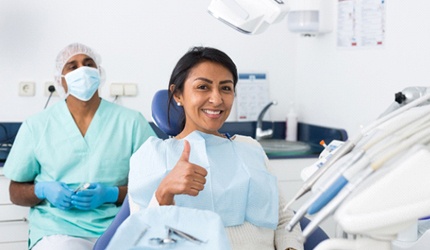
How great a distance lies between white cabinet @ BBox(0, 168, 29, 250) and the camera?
2.46 metres

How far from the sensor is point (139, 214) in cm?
103

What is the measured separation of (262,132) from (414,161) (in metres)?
2.38

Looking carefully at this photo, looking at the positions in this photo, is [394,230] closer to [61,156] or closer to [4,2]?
[61,156]

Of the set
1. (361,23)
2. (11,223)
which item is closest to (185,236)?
(11,223)

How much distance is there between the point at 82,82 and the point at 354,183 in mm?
1634

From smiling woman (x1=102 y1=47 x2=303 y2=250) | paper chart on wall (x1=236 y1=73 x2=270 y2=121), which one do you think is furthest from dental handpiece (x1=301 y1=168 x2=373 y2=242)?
paper chart on wall (x1=236 y1=73 x2=270 y2=121)

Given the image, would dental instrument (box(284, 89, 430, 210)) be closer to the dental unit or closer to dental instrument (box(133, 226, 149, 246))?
the dental unit

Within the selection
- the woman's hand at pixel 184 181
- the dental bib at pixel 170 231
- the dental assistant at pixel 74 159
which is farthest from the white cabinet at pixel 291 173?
the dental bib at pixel 170 231

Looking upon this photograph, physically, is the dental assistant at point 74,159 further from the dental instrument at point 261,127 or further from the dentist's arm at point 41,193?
the dental instrument at point 261,127

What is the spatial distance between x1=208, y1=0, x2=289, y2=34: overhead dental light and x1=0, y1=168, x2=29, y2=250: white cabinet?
4.49 feet

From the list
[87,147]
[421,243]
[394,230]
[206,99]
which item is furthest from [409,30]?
[394,230]

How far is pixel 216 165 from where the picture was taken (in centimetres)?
164

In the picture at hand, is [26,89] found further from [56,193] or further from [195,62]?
[195,62]

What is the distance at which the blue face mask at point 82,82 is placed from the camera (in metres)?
2.22
